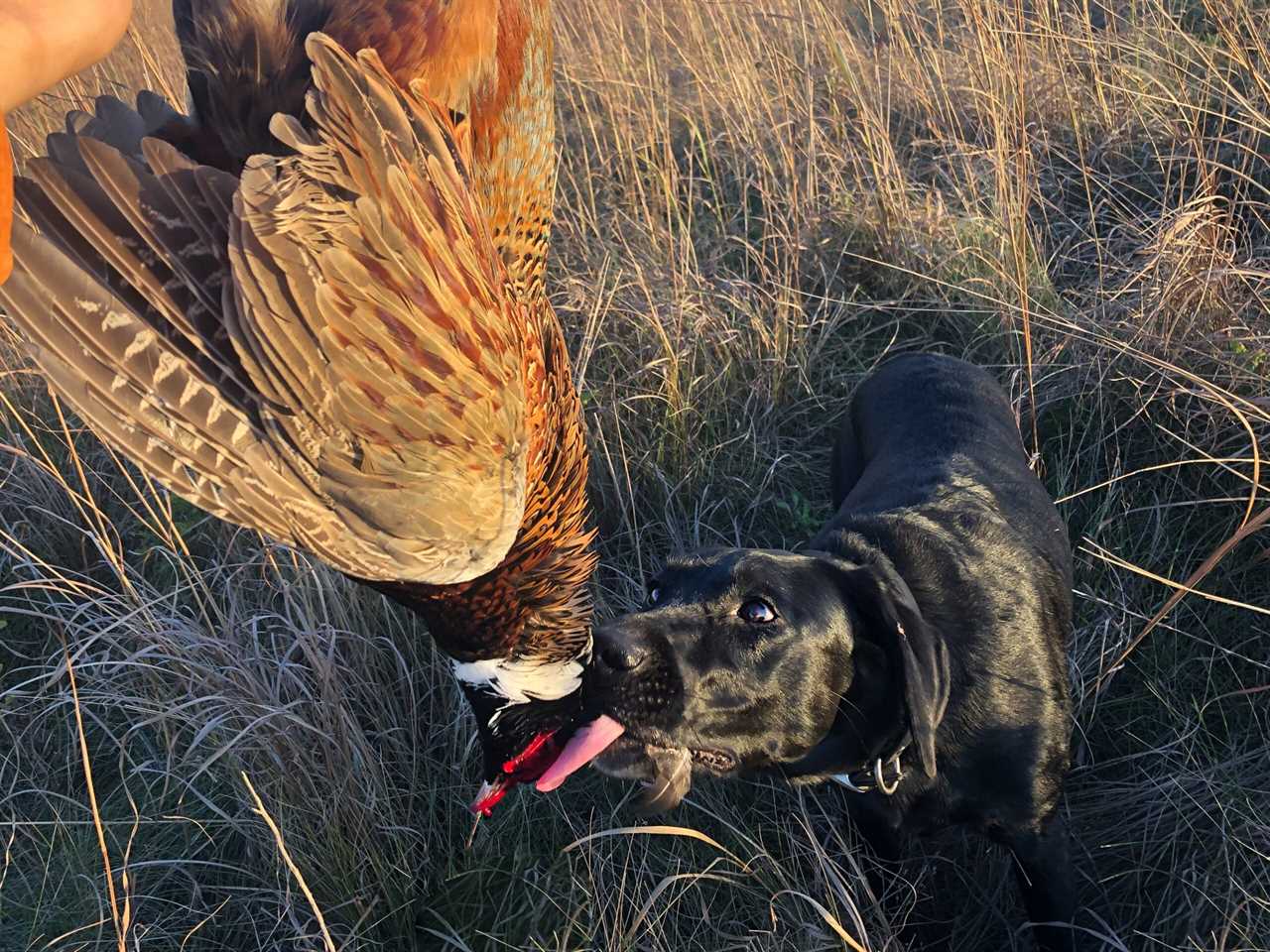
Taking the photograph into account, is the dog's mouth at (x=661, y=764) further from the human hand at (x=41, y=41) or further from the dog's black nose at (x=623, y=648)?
the human hand at (x=41, y=41)

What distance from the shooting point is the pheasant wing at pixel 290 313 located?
1.62 metres

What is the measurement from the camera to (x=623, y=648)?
6.26ft

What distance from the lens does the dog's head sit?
193cm

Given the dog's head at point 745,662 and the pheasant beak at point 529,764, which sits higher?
the dog's head at point 745,662

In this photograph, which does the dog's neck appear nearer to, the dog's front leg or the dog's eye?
the dog's eye

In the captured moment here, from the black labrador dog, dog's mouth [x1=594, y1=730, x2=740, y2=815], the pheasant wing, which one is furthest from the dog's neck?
the pheasant wing

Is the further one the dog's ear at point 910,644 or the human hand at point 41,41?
the dog's ear at point 910,644

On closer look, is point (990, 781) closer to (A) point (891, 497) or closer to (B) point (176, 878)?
(A) point (891, 497)

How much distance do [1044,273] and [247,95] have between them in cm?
250

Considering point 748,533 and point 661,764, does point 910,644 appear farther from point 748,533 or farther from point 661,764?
point 748,533

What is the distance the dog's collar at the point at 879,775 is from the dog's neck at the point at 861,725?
0.04 ft

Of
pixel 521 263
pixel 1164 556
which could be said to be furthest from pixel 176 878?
pixel 1164 556

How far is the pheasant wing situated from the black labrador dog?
55cm

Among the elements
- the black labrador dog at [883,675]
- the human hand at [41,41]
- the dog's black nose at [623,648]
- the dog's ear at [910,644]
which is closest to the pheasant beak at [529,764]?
the black labrador dog at [883,675]
